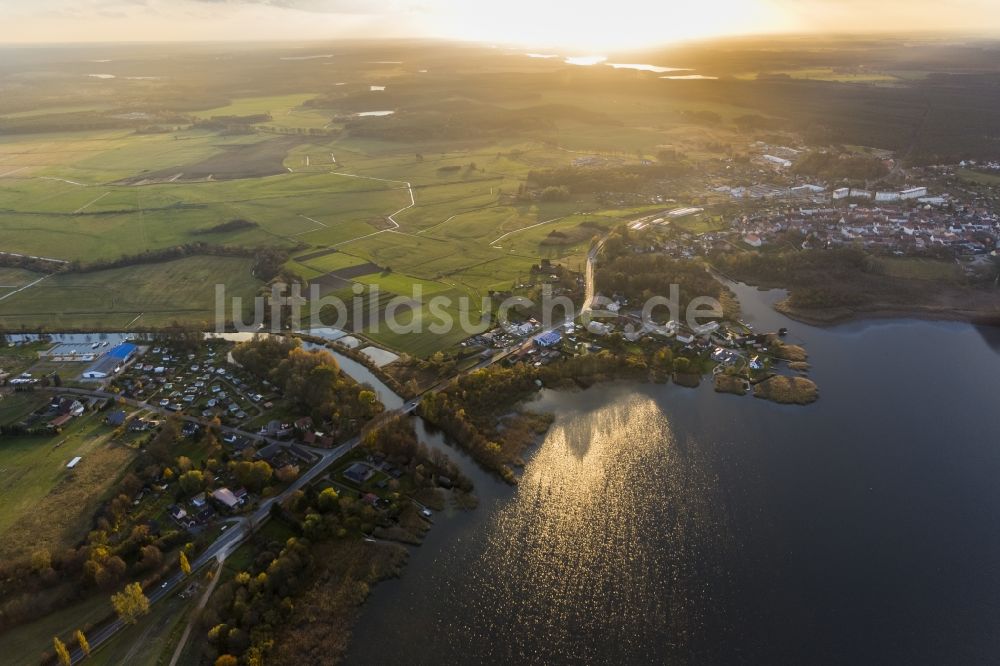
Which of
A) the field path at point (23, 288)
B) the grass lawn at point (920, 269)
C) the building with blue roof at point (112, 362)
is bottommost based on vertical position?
the building with blue roof at point (112, 362)

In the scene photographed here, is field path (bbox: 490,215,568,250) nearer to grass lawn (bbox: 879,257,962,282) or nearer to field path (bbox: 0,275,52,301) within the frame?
grass lawn (bbox: 879,257,962,282)

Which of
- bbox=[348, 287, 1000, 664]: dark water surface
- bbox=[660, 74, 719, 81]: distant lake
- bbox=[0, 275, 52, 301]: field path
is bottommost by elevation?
bbox=[348, 287, 1000, 664]: dark water surface

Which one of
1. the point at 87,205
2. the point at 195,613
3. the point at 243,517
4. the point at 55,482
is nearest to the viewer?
the point at 195,613

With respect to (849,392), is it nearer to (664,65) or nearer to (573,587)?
(573,587)

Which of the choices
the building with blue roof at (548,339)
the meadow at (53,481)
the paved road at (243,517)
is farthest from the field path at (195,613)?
the building with blue roof at (548,339)

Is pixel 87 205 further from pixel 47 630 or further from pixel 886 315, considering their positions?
pixel 886 315

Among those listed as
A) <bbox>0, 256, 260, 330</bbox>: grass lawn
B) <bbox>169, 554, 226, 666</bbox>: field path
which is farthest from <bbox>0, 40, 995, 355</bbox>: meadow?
<bbox>169, 554, 226, 666</bbox>: field path

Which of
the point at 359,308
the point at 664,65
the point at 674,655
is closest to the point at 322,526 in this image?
the point at 674,655

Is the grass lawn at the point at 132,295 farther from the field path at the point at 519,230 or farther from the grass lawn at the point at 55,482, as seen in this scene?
the field path at the point at 519,230

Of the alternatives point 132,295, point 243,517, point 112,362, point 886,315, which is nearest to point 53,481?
point 243,517
